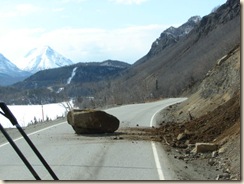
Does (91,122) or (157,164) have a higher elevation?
(91,122)

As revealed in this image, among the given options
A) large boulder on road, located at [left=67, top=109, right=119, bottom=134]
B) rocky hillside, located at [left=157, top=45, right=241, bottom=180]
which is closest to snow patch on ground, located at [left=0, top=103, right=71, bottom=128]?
large boulder on road, located at [left=67, top=109, right=119, bottom=134]

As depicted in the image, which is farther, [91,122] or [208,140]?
[91,122]

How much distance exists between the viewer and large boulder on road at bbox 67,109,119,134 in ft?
55.3

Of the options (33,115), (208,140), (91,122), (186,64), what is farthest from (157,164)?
(186,64)

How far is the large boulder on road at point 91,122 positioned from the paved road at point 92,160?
0.60 metres

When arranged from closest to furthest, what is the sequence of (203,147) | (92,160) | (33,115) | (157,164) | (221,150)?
(157,164) → (221,150) → (92,160) → (203,147) → (33,115)

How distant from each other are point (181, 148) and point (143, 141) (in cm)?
204

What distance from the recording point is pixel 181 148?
13078mm

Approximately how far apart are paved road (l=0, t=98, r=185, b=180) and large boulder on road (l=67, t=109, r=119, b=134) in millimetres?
599

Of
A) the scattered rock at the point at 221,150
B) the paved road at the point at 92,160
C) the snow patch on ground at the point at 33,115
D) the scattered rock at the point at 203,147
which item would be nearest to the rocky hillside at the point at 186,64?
the snow patch on ground at the point at 33,115

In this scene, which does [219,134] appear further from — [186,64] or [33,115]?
[186,64]

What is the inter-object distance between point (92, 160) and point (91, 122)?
5.66 metres

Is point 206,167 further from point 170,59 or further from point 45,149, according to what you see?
point 170,59

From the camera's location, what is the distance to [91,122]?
56.0 ft
